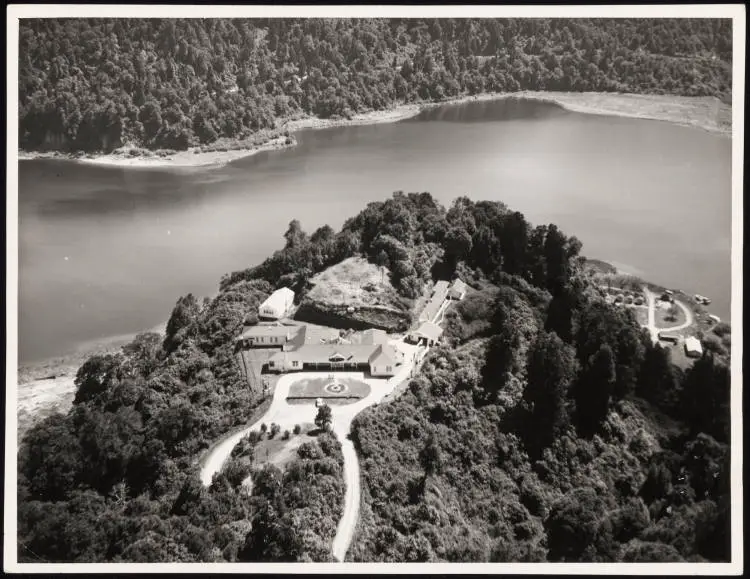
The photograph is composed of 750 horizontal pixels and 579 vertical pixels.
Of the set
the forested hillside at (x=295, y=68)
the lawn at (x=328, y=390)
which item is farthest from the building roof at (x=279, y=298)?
the forested hillside at (x=295, y=68)

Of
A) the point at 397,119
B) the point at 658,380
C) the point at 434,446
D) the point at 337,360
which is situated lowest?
the point at 658,380

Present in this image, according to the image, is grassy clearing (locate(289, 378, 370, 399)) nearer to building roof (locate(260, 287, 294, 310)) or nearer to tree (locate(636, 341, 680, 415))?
building roof (locate(260, 287, 294, 310))

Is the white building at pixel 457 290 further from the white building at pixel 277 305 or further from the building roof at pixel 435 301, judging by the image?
the white building at pixel 277 305

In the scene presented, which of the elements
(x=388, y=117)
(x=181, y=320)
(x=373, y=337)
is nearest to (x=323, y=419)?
(x=373, y=337)

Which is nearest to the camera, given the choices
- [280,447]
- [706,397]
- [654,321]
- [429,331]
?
[280,447]

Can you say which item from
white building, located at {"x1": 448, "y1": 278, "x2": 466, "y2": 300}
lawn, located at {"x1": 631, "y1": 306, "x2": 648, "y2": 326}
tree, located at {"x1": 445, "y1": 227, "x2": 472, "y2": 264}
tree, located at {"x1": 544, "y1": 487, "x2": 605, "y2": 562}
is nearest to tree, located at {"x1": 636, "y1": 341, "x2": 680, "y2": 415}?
lawn, located at {"x1": 631, "y1": 306, "x2": 648, "y2": 326}

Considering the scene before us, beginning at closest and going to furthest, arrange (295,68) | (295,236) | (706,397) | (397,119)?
(706,397), (295,236), (295,68), (397,119)

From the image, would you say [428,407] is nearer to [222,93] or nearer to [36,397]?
[36,397]

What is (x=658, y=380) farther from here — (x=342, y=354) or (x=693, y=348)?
(x=342, y=354)
